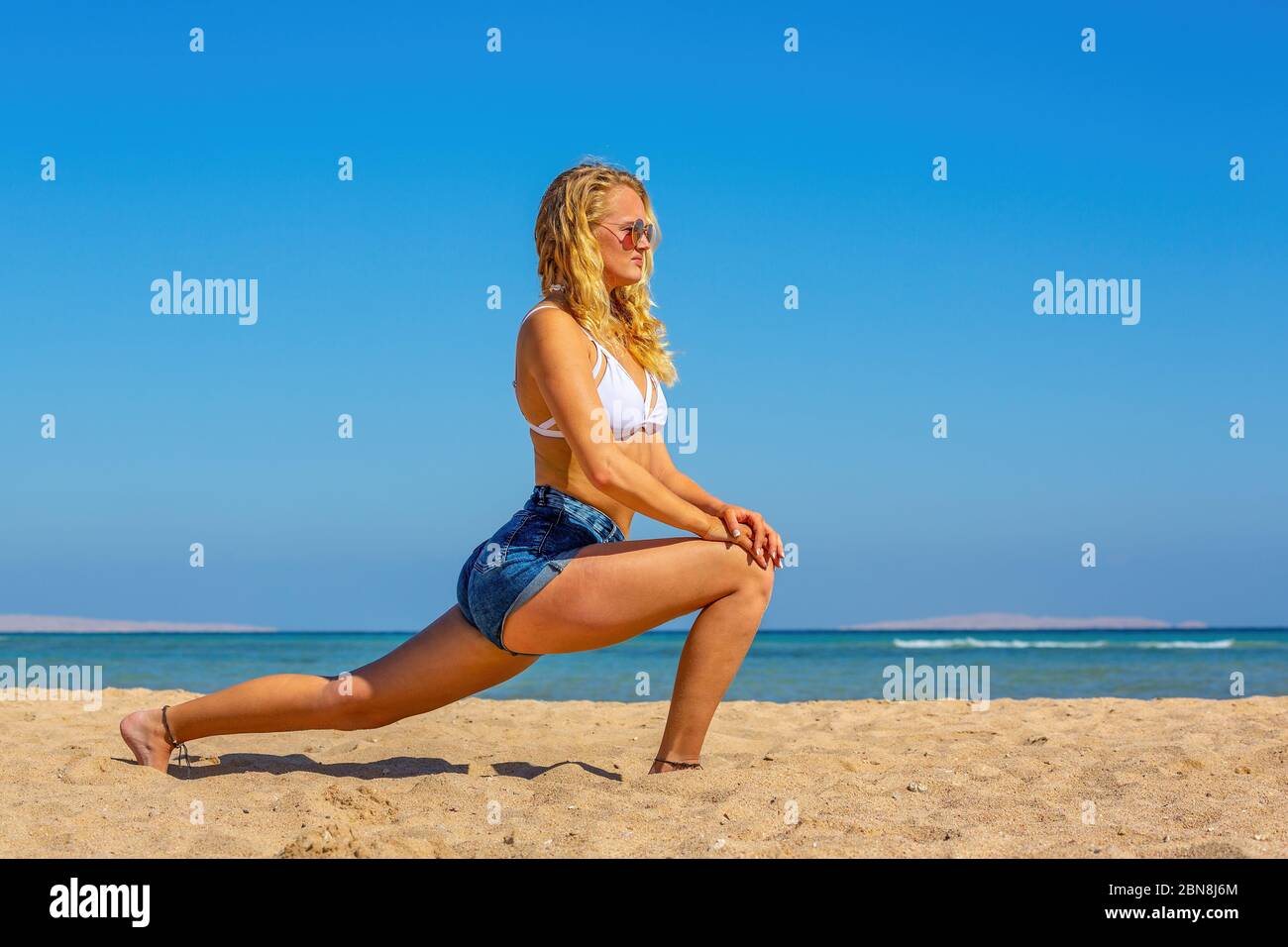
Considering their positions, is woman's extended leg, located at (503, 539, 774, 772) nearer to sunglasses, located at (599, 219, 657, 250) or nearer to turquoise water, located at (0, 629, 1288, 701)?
sunglasses, located at (599, 219, 657, 250)

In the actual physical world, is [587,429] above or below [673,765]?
above

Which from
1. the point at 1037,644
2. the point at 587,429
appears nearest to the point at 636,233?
the point at 587,429

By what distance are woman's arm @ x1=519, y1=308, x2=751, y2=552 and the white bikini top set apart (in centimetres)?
8

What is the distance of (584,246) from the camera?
11.0 ft

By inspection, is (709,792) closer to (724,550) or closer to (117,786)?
(724,550)

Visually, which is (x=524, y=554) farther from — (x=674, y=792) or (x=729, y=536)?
(x=674, y=792)

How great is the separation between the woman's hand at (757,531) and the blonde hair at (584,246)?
609 millimetres

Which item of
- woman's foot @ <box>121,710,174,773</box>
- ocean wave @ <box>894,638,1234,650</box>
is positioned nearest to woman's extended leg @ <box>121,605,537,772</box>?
woman's foot @ <box>121,710,174,773</box>

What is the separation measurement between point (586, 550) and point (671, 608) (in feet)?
0.97

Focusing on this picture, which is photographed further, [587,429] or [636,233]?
[636,233]

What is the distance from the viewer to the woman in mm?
3135
